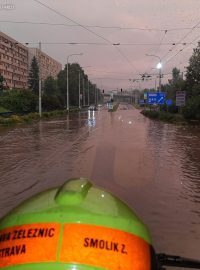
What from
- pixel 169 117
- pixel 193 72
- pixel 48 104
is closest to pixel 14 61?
pixel 48 104

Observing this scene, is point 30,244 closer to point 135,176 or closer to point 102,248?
point 102,248

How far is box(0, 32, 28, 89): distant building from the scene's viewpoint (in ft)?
370

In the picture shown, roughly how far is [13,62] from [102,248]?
413 ft

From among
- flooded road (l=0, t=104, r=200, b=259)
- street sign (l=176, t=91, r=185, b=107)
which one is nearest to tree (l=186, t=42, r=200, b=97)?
street sign (l=176, t=91, r=185, b=107)

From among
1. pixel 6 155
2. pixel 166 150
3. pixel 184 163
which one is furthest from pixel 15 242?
pixel 166 150

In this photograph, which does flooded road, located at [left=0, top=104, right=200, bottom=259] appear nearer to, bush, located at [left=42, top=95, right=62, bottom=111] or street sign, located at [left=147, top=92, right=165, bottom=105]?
street sign, located at [left=147, top=92, right=165, bottom=105]

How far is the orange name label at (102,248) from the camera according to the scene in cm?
207

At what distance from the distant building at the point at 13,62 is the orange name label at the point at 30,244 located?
346ft

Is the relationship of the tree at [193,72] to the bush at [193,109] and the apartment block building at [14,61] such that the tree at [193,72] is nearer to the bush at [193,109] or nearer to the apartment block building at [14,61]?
the bush at [193,109]

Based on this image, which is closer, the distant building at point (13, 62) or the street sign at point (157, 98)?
the street sign at point (157, 98)

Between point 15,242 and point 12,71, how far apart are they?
124678mm

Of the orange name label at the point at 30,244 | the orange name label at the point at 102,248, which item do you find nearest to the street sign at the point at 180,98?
the orange name label at the point at 102,248

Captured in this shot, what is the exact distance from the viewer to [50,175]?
11.1 metres

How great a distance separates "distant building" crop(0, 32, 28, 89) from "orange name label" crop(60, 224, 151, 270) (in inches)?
4155
